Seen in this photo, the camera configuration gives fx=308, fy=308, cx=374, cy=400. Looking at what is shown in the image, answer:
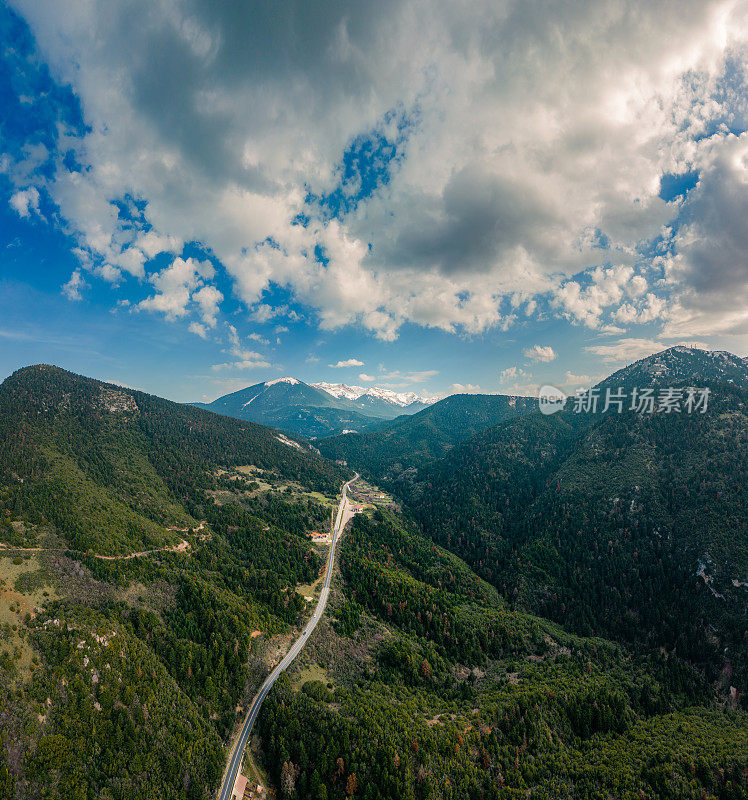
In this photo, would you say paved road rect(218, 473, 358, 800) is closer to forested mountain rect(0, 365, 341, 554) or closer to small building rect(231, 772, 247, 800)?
small building rect(231, 772, 247, 800)

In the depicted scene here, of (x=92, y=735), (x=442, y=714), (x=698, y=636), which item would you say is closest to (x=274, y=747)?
(x=92, y=735)

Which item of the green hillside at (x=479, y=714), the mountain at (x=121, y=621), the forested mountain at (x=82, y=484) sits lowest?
the green hillside at (x=479, y=714)

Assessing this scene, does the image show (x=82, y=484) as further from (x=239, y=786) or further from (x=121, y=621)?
(x=239, y=786)

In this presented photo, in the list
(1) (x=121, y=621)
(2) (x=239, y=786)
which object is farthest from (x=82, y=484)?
(2) (x=239, y=786)

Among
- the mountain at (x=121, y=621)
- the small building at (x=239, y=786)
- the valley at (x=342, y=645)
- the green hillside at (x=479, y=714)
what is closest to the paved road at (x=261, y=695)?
the valley at (x=342, y=645)

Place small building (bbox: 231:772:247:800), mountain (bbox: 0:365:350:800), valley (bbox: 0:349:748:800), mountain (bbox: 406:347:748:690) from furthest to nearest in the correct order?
1. mountain (bbox: 406:347:748:690)
2. valley (bbox: 0:349:748:800)
3. small building (bbox: 231:772:247:800)
4. mountain (bbox: 0:365:350:800)

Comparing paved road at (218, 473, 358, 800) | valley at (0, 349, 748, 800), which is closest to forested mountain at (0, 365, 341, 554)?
valley at (0, 349, 748, 800)

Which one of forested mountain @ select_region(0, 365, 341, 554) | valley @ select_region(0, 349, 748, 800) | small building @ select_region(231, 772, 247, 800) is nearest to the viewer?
small building @ select_region(231, 772, 247, 800)

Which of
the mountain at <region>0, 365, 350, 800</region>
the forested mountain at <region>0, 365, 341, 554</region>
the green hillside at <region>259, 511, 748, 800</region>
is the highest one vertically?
the forested mountain at <region>0, 365, 341, 554</region>

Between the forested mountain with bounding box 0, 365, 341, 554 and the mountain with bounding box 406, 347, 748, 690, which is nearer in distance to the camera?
the forested mountain with bounding box 0, 365, 341, 554

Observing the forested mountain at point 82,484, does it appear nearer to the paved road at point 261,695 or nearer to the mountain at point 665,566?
the paved road at point 261,695

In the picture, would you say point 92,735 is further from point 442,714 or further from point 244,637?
point 442,714
